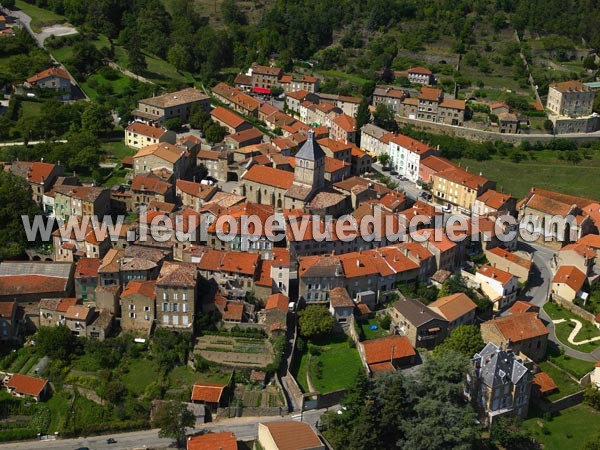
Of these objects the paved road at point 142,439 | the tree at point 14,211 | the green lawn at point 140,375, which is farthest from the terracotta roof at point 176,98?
the paved road at point 142,439

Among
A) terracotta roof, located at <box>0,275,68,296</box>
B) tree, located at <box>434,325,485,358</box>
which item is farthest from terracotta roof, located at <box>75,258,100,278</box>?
tree, located at <box>434,325,485,358</box>

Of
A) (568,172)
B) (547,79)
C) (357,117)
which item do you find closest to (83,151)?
(357,117)

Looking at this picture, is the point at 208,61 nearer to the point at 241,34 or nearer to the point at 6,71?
the point at 241,34

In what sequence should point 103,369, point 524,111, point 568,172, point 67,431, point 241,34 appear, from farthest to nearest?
point 241,34 → point 524,111 → point 568,172 → point 103,369 → point 67,431

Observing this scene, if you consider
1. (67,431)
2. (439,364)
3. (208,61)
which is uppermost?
(208,61)

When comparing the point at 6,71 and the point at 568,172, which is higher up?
the point at 6,71

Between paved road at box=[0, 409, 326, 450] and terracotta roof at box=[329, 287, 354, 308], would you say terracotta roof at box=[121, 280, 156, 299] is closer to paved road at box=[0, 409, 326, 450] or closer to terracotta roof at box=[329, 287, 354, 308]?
paved road at box=[0, 409, 326, 450]
